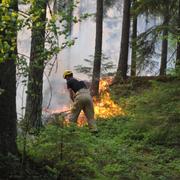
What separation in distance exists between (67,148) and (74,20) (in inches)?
68.8

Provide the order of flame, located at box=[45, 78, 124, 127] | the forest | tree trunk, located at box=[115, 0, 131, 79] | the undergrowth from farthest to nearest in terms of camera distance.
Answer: tree trunk, located at box=[115, 0, 131, 79] → flame, located at box=[45, 78, 124, 127] → the undergrowth → the forest

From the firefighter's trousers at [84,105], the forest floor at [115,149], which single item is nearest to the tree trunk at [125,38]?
the forest floor at [115,149]

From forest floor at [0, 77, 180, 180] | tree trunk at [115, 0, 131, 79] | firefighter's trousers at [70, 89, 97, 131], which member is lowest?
forest floor at [0, 77, 180, 180]

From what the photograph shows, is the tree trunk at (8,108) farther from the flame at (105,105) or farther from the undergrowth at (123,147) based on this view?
the flame at (105,105)

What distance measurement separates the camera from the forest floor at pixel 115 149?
5.92m

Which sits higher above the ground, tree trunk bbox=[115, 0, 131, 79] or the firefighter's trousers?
tree trunk bbox=[115, 0, 131, 79]

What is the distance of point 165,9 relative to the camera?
17.9 m

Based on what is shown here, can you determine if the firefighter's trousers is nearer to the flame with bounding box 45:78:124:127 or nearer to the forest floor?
A: the forest floor

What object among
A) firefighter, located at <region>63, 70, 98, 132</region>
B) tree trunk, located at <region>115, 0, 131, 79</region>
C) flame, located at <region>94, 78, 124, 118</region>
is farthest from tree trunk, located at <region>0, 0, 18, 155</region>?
tree trunk, located at <region>115, 0, 131, 79</region>

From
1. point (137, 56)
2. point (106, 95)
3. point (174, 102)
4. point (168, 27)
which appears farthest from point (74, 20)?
point (137, 56)

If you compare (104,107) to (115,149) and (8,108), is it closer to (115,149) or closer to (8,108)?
(115,149)

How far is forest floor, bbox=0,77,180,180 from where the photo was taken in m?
5.92

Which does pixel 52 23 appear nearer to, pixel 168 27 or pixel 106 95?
pixel 168 27

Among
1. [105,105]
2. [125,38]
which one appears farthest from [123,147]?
[125,38]
